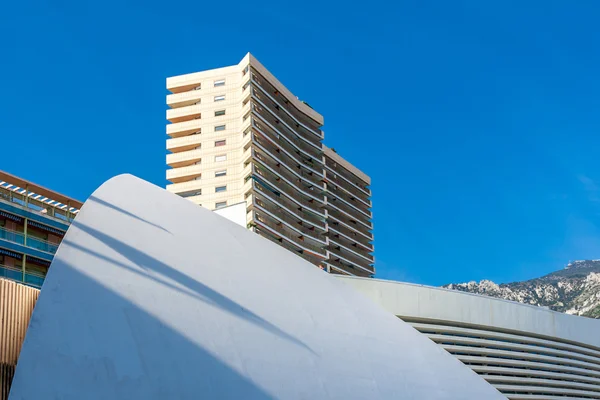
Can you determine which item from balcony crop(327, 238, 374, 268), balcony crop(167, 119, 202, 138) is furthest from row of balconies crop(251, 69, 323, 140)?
balcony crop(327, 238, 374, 268)

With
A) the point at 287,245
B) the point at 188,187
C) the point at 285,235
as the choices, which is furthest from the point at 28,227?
the point at 285,235

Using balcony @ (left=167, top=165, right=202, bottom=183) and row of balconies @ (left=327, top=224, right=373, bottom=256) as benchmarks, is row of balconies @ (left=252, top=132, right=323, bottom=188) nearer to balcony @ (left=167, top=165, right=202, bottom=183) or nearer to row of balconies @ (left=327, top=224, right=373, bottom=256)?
row of balconies @ (left=327, top=224, right=373, bottom=256)

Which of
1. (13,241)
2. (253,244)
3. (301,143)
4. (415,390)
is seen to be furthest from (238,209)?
(301,143)

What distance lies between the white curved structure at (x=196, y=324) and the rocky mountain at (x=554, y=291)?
119m

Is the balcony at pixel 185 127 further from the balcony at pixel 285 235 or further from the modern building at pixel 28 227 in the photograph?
the modern building at pixel 28 227

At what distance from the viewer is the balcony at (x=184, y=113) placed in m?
85.7

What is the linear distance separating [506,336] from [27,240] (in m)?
26.4

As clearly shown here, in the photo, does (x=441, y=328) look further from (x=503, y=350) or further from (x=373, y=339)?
(x=373, y=339)

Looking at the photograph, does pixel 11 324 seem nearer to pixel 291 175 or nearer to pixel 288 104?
pixel 291 175

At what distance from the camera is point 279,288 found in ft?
45.4

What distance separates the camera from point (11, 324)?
10305 millimetres

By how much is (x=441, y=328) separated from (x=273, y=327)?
15.2 m

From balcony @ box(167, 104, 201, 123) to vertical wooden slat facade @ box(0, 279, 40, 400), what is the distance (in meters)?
76.0

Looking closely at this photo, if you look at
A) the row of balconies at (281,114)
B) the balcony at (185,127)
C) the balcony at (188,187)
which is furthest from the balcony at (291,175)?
the balcony at (185,127)
